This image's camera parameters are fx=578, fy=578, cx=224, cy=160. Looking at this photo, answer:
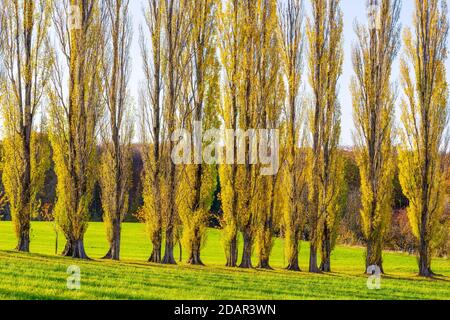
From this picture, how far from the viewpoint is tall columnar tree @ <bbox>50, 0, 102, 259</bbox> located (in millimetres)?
20516

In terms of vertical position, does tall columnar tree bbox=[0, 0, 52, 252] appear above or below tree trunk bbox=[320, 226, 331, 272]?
above

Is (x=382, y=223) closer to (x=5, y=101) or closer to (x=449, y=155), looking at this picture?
(x=449, y=155)

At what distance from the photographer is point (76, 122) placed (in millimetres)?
20906

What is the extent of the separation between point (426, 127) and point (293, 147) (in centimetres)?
529

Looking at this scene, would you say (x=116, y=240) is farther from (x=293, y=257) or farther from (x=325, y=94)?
(x=325, y=94)

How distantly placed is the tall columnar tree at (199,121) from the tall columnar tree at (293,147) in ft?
9.21

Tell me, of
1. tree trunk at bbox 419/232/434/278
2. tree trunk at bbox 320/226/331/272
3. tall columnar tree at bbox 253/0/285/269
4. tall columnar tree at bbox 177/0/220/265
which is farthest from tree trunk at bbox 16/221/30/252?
tree trunk at bbox 419/232/434/278

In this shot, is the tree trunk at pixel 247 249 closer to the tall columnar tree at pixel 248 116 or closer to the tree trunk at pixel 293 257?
the tall columnar tree at pixel 248 116

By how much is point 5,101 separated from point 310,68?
11927 mm

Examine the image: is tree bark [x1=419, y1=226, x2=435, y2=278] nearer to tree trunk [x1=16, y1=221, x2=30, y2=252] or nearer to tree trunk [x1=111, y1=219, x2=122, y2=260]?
tree trunk [x1=111, y1=219, x2=122, y2=260]

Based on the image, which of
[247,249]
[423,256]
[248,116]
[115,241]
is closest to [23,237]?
[115,241]

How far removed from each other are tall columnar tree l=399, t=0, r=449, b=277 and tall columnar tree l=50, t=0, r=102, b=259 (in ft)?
39.6

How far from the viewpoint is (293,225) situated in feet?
71.1

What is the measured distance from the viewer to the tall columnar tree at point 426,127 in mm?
22203
